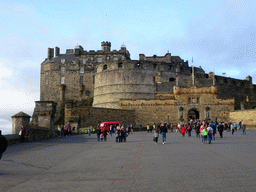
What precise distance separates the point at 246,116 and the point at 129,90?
19738 mm

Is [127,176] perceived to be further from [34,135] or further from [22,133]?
[34,135]

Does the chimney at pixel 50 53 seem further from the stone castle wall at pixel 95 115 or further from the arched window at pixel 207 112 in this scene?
the arched window at pixel 207 112

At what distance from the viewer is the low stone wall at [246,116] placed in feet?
122

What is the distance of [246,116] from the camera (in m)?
38.4

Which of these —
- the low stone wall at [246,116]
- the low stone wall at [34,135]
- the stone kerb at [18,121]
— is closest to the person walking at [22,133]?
the low stone wall at [34,135]

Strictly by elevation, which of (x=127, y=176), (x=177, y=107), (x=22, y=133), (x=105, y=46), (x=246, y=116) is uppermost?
(x=105, y=46)

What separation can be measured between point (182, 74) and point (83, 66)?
66.2 feet

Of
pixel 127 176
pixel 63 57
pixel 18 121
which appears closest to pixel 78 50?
pixel 63 57

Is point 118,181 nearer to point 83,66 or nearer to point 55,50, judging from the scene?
point 83,66

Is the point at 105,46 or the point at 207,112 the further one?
the point at 105,46

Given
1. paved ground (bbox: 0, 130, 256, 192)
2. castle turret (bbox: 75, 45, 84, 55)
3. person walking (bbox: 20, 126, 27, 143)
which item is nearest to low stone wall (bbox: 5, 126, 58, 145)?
person walking (bbox: 20, 126, 27, 143)

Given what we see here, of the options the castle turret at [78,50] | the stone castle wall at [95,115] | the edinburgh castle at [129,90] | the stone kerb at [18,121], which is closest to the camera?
the stone kerb at [18,121]

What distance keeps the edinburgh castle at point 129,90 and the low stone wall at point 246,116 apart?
7.40ft

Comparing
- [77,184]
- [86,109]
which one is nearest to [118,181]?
[77,184]
